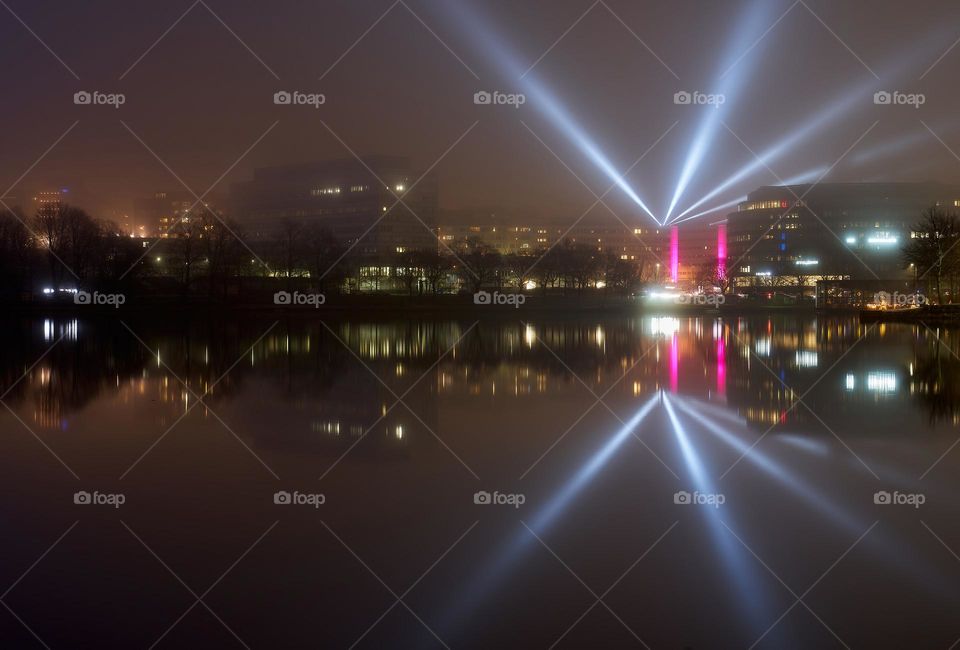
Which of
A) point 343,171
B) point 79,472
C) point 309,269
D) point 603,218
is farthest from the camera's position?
point 603,218

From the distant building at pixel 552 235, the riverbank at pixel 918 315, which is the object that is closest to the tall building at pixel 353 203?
the distant building at pixel 552 235

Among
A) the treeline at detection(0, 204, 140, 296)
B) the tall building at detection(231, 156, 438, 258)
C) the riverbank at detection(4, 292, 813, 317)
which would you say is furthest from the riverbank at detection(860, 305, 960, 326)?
the tall building at detection(231, 156, 438, 258)

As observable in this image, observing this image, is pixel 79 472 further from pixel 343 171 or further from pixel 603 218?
pixel 603 218

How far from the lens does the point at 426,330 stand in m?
40.7

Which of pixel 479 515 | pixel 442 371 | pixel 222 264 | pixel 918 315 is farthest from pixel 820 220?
pixel 479 515

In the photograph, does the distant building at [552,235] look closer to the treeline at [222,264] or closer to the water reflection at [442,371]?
the treeline at [222,264]

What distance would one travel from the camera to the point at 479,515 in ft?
28.0

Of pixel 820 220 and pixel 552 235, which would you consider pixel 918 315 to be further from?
pixel 552 235

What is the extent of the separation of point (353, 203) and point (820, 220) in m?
73.7

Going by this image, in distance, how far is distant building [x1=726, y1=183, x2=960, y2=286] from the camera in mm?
140750

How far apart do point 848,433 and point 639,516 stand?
5779 millimetres

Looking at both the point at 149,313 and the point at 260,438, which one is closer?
the point at 260,438

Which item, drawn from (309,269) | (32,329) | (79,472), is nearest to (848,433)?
(79,472)

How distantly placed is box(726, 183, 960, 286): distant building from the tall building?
4881 cm
